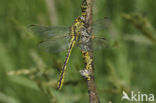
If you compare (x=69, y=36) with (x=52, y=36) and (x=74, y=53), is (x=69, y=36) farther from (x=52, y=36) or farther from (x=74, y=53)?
(x=74, y=53)

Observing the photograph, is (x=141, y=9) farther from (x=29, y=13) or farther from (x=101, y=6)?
(x=29, y=13)

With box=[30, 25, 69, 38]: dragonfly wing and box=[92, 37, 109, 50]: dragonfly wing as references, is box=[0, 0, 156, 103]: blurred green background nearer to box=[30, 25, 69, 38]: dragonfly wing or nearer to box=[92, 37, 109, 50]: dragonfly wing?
box=[30, 25, 69, 38]: dragonfly wing

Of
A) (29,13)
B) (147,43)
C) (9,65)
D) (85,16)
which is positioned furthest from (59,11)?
(85,16)

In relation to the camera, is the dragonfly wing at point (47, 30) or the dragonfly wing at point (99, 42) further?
the dragonfly wing at point (47, 30)

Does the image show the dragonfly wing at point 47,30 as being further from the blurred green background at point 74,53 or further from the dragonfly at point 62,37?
the blurred green background at point 74,53

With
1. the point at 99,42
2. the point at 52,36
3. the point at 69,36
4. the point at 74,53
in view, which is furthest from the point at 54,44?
the point at 74,53

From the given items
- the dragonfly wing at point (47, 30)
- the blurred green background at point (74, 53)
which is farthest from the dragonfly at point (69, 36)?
the blurred green background at point (74, 53)
